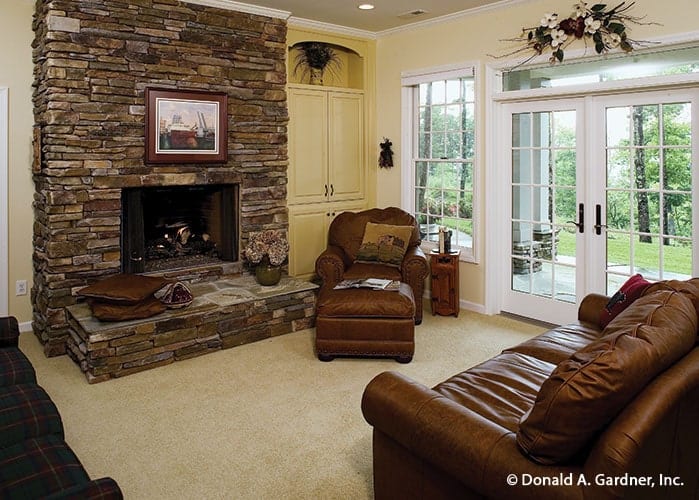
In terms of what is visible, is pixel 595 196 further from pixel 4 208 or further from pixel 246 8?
pixel 4 208

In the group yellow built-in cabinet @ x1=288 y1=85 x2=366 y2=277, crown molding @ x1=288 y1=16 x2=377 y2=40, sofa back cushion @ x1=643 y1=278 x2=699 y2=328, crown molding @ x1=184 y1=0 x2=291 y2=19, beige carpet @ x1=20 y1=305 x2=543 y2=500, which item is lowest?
beige carpet @ x1=20 y1=305 x2=543 y2=500

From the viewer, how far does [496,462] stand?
176cm

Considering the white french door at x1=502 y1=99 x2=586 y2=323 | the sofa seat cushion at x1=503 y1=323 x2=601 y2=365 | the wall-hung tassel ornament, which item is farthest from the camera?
the wall-hung tassel ornament

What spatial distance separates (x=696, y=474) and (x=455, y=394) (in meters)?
0.93

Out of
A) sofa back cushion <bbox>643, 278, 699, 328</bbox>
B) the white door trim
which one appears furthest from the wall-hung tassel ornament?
sofa back cushion <bbox>643, 278, 699, 328</bbox>

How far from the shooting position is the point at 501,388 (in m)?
2.48

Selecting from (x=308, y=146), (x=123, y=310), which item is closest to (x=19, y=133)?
(x=123, y=310)

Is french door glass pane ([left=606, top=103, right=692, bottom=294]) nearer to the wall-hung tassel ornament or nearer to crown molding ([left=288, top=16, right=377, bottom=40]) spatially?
the wall-hung tassel ornament

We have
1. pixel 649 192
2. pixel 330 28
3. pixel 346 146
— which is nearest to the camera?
pixel 649 192

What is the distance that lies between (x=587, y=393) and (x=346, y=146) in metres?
4.86

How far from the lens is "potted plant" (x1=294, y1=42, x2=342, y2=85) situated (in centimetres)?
604

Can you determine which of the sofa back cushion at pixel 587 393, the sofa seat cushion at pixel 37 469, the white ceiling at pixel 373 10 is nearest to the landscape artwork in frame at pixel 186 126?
the white ceiling at pixel 373 10

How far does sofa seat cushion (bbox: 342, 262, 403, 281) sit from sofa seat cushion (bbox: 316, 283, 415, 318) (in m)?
0.76

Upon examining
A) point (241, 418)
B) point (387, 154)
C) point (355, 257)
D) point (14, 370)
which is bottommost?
point (241, 418)
